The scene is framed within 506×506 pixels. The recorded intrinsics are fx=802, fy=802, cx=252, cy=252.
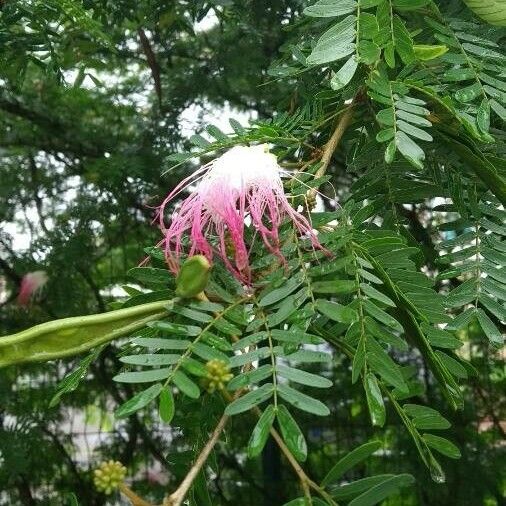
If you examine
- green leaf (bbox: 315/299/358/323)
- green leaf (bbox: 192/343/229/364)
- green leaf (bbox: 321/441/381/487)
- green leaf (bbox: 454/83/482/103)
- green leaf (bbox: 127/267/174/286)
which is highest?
green leaf (bbox: 454/83/482/103)

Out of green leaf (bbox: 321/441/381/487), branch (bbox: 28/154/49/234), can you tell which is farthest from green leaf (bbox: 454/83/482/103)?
branch (bbox: 28/154/49/234)

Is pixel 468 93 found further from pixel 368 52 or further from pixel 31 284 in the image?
pixel 31 284

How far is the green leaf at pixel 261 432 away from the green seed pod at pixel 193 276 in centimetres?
8

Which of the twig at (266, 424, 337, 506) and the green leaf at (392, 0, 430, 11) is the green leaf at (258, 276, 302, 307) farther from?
the green leaf at (392, 0, 430, 11)

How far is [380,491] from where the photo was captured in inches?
17.3

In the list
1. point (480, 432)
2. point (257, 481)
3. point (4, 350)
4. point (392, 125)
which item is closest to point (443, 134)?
point (392, 125)

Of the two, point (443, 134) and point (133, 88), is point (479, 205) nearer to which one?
point (443, 134)

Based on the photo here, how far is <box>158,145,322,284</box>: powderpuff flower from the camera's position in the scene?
0.48 m

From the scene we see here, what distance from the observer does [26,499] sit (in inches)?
61.2

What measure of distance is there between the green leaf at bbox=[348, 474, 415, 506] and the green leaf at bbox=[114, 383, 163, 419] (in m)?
0.12

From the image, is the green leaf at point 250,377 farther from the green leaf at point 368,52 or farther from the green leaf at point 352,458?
the green leaf at point 368,52

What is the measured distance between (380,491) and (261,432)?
0.09 m

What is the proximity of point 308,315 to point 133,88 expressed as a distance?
1.25m

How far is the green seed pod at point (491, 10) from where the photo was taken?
634mm
